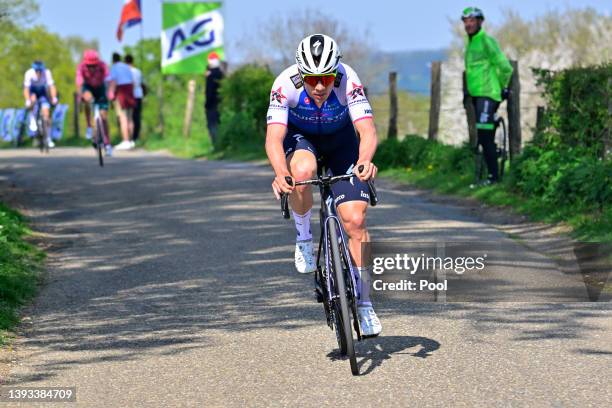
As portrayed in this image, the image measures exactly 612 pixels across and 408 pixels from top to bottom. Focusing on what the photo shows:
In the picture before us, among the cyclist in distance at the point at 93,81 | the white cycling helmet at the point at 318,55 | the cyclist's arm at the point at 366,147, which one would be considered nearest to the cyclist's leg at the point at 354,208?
the cyclist's arm at the point at 366,147

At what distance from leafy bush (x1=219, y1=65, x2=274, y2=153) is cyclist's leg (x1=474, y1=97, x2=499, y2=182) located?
10248 mm

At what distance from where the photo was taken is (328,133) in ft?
27.2

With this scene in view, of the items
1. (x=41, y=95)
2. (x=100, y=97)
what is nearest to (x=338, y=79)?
(x=100, y=97)

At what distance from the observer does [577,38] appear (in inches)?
2650

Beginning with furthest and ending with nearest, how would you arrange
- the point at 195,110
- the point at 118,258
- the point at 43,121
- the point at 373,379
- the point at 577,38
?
the point at 577,38 < the point at 195,110 < the point at 43,121 < the point at 118,258 < the point at 373,379

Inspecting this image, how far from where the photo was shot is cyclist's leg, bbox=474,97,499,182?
677 inches

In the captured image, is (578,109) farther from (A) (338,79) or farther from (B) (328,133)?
(A) (338,79)

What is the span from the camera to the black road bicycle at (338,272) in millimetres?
7414

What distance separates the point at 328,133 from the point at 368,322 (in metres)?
1.26

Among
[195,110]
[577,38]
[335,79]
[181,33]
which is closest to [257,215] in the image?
[335,79]

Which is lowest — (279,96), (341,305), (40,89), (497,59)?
(341,305)

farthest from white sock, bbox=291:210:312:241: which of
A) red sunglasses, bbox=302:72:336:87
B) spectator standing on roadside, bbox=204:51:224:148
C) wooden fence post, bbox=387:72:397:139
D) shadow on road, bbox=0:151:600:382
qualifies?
spectator standing on roadside, bbox=204:51:224:148

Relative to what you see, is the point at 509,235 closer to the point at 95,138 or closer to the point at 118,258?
the point at 118,258

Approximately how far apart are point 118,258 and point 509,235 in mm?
4009
